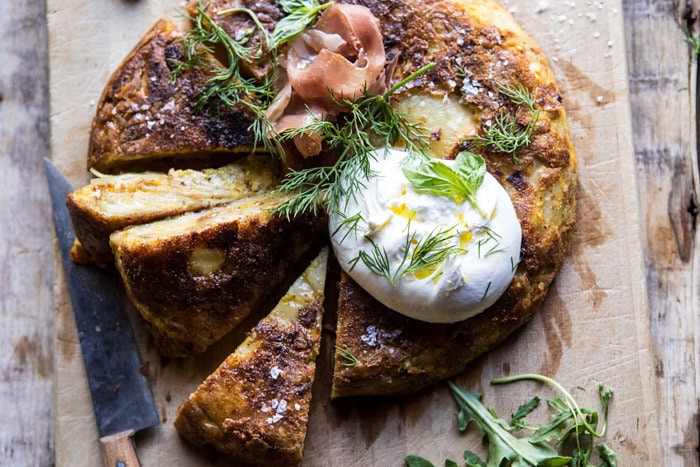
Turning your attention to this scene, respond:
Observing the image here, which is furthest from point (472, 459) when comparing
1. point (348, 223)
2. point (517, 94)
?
point (517, 94)

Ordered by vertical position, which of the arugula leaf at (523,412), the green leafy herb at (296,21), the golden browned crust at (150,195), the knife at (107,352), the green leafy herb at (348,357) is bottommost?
the knife at (107,352)

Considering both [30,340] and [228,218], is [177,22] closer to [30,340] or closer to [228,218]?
[228,218]

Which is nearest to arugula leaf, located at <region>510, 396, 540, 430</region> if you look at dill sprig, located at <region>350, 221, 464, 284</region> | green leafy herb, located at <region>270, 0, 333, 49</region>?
dill sprig, located at <region>350, 221, 464, 284</region>

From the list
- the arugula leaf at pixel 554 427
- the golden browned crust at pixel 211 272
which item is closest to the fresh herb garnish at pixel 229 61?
the golden browned crust at pixel 211 272

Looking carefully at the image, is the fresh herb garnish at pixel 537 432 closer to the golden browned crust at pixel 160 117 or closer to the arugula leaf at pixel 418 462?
the arugula leaf at pixel 418 462

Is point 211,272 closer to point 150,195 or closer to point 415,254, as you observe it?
point 150,195
